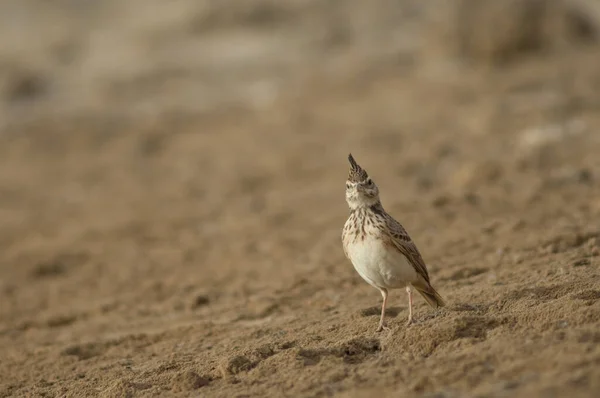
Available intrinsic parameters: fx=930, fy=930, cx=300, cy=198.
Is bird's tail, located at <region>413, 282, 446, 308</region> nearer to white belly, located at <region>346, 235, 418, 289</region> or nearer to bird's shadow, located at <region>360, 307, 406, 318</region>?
white belly, located at <region>346, 235, 418, 289</region>

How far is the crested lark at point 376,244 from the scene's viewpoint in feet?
21.0

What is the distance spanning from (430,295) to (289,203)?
7.58 meters

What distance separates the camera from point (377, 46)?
83.3ft

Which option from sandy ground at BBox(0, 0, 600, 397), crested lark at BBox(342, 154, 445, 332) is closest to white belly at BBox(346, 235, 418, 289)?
crested lark at BBox(342, 154, 445, 332)

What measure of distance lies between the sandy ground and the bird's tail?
Result: 14 centimetres

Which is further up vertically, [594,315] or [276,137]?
[276,137]

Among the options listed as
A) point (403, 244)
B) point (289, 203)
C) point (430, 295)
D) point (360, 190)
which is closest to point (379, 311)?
point (430, 295)

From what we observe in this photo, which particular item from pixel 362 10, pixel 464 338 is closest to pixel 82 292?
pixel 464 338

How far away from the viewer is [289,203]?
47.1 ft

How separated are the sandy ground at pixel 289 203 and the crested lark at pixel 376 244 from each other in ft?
1.26

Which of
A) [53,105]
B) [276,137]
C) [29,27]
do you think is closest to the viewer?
[276,137]

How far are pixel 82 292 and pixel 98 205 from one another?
5.51 meters

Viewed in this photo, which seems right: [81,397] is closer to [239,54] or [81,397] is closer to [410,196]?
[410,196]

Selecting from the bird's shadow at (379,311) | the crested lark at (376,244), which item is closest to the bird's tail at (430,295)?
the crested lark at (376,244)
